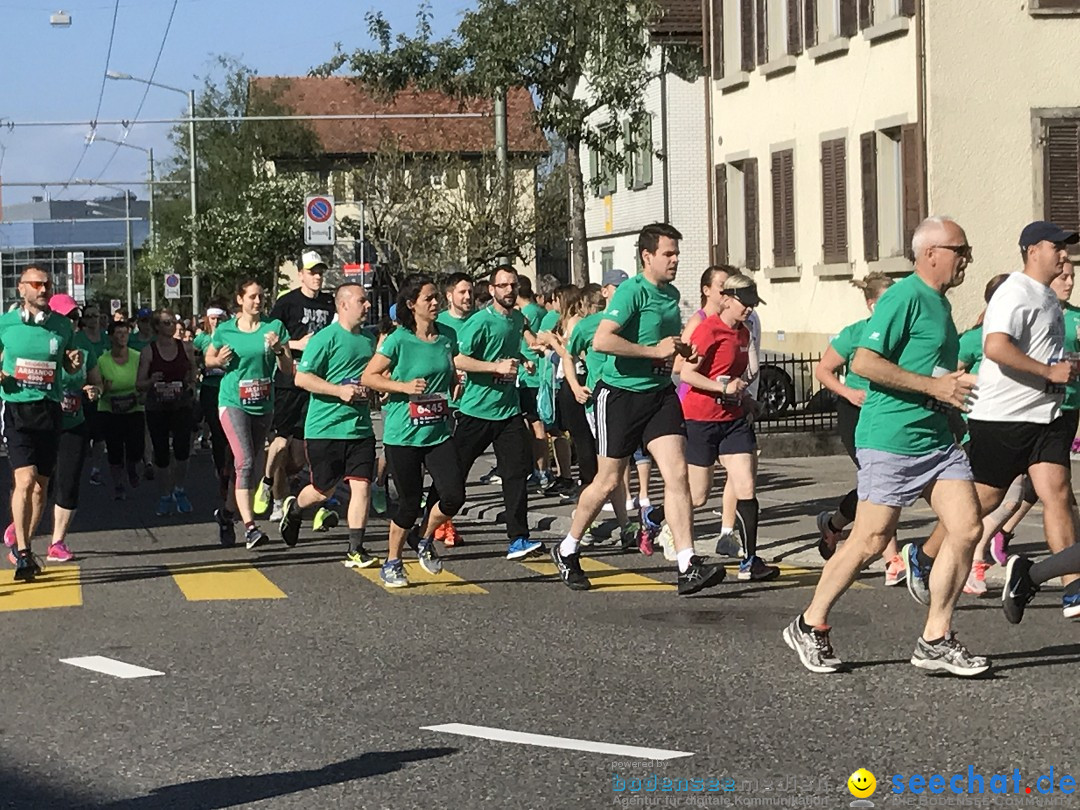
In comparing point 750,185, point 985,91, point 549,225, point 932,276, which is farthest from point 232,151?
point 932,276

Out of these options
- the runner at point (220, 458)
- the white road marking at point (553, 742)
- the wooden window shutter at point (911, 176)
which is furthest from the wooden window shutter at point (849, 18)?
the white road marking at point (553, 742)

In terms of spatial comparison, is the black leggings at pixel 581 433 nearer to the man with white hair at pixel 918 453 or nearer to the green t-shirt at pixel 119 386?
the green t-shirt at pixel 119 386

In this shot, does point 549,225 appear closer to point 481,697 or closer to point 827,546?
point 827,546

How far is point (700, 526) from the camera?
51.5ft

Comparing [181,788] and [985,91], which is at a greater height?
[985,91]

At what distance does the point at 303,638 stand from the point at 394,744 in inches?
113

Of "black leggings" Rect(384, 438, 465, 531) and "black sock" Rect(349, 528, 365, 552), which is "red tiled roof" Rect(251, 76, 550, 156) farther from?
"black leggings" Rect(384, 438, 465, 531)

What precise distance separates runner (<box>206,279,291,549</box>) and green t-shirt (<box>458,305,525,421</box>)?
1.86 m

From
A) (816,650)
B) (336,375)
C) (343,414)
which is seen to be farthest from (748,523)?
(816,650)

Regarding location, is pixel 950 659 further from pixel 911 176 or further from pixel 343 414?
pixel 911 176

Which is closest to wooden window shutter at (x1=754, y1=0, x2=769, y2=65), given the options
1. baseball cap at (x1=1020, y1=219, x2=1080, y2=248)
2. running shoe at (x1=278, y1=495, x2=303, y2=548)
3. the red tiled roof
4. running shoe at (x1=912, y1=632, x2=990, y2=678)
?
running shoe at (x1=278, y1=495, x2=303, y2=548)

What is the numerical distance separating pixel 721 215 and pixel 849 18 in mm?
6174

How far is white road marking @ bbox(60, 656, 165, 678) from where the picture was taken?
9.23 m

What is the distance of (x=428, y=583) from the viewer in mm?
12688
